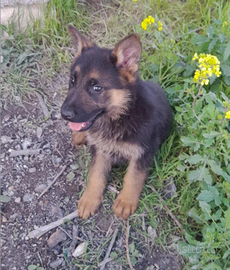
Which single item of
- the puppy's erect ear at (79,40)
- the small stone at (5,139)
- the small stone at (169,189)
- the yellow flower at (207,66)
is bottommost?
the small stone at (5,139)

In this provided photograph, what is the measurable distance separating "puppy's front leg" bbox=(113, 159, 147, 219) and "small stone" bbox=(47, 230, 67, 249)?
571mm

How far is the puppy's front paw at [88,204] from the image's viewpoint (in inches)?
119

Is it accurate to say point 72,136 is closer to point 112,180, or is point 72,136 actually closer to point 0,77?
Result: point 112,180

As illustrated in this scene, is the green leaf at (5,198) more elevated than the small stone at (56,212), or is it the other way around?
the small stone at (56,212)

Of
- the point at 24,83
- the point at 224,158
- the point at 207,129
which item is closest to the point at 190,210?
the point at 224,158

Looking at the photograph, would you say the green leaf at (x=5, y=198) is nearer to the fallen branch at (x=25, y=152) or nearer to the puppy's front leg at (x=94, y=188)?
the fallen branch at (x=25, y=152)

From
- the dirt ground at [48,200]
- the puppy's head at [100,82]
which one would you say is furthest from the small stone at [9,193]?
the puppy's head at [100,82]

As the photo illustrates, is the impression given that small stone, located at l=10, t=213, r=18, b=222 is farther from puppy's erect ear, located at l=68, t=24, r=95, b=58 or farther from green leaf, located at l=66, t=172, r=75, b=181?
puppy's erect ear, located at l=68, t=24, r=95, b=58

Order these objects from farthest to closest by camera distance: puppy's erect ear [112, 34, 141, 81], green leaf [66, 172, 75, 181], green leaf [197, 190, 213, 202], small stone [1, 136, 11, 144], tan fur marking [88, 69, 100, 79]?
small stone [1, 136, 11, 144] → green leaf [66, 172, 75, 181] → green leaf [197, 190, 213, 202] → tan fur marking [88, 69, 100, 79] → puppy's erect ear [112, 34, 141, 81]

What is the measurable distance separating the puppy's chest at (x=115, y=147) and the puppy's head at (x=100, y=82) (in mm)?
373

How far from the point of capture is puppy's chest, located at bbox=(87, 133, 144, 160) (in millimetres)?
2885

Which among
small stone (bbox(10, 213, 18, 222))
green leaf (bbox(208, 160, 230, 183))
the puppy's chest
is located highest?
green leaf (bbox(208, 160, 230, 183))

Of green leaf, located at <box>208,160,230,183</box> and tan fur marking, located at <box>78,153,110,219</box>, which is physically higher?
green leaf, located at <box>208,160,230,183</box>

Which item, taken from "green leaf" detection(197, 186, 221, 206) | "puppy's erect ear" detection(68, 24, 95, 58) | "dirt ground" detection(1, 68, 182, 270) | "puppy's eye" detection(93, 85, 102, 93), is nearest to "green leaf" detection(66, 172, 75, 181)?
"dirt ground" detection(1, 68, 182, 270)
